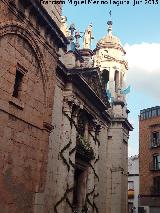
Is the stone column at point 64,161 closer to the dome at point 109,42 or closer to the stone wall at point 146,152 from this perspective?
the dome at point 109,42

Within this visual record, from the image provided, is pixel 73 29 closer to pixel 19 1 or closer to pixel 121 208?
pixel 19 1

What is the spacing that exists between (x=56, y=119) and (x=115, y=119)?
9546 mm

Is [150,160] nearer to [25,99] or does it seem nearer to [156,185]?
[156,185]

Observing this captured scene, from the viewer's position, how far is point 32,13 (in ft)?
38.2

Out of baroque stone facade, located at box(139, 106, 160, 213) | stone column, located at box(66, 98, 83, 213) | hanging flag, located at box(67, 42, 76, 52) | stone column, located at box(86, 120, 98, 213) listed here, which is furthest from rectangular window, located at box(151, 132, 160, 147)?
hanging flag, located at box(67, 42, 76, 52)

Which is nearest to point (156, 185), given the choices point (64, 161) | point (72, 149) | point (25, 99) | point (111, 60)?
point (111, 60)

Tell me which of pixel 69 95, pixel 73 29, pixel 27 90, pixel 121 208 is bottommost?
pixel 121 208

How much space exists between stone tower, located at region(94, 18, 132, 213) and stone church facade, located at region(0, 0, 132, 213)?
0.22 ft

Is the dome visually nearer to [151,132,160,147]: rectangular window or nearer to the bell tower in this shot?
the bell tower

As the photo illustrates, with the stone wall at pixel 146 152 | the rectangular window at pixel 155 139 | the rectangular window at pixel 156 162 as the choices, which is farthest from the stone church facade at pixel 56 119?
the stone wall at pixel 146 152

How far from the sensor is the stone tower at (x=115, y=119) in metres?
23.9

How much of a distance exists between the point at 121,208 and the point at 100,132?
5.18m

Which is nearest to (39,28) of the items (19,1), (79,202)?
(19,1)

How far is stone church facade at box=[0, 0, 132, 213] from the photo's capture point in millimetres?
10500
